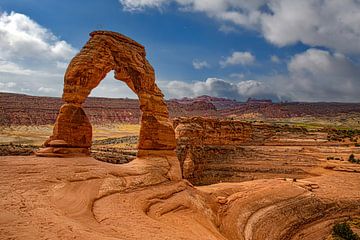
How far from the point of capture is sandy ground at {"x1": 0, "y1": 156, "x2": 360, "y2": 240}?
10.4m

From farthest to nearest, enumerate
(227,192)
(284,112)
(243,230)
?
(284,112) → (227,192) → (243,230)

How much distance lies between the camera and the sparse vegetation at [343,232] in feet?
67.0

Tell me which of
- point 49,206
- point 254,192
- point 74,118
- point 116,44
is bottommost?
point 254,192

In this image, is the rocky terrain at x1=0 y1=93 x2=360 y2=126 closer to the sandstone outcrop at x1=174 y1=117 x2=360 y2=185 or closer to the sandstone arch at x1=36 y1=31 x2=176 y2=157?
the sandstone outcrop at x1=174 y1=117 x2=360 y2=185

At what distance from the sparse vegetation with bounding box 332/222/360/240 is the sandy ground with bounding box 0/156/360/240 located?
2.44ft

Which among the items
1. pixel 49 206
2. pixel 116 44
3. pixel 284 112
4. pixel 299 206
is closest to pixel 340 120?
pixel 284 112

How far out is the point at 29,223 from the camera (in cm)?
936

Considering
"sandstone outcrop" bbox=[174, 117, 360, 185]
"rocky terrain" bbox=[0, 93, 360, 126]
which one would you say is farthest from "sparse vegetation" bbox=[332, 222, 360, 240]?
"rocky terrain" bbox=[0, 93, 360, 126]

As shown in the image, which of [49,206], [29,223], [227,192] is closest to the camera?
[29,223]

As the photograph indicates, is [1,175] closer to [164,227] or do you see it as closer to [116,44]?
[164,227]

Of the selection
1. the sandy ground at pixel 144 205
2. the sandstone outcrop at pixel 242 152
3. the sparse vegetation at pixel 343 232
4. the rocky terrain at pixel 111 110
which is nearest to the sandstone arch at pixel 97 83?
the sandy ground at pixel 144 205

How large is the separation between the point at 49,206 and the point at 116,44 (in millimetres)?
11612

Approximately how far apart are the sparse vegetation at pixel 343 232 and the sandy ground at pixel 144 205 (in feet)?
2.44

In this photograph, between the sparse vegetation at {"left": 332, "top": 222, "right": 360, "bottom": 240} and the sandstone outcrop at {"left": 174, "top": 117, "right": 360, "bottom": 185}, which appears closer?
the sparse vegetation at {"left": 332, "top": 222, "right": 360, "bottom": 240}
